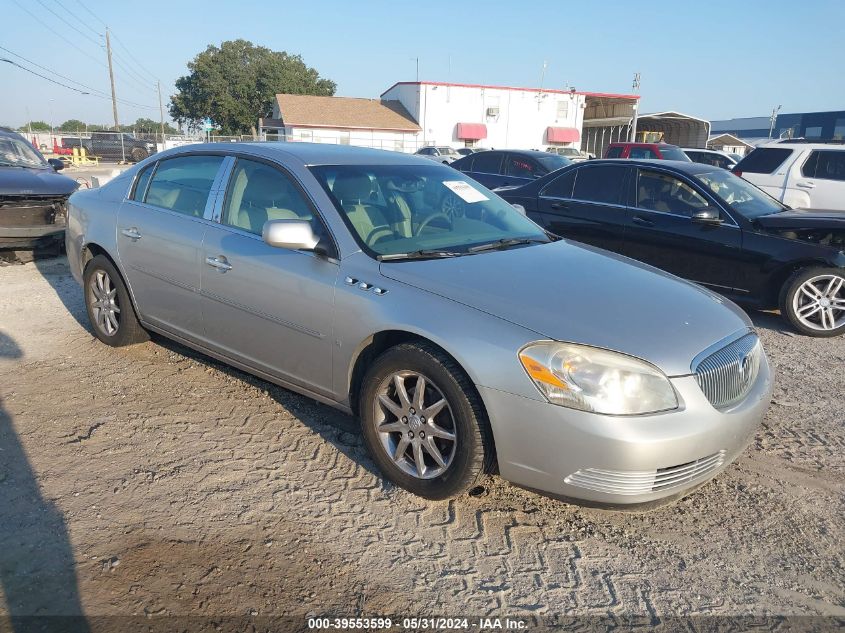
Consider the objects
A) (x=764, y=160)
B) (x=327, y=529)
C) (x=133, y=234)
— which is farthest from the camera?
(x=764, y=160)

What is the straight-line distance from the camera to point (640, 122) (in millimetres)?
47625

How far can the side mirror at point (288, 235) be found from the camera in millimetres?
3340

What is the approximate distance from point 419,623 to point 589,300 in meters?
1.60

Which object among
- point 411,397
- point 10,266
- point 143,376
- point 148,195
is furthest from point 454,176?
point 10,266

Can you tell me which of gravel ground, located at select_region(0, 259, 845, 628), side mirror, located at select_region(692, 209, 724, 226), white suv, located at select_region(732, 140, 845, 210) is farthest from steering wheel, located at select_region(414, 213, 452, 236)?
white suv, located at select_region(732, 140, 845, 210)

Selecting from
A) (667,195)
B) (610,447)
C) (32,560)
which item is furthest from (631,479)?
(667,195)

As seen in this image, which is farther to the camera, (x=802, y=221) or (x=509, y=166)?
(x=509, y=166)

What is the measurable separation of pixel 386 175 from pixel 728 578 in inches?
110

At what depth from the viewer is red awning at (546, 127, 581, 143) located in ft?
162

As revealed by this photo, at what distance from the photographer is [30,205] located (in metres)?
7.93

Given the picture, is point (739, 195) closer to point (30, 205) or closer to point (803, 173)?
point (803, 173)

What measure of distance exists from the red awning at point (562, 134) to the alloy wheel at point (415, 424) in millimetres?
49267

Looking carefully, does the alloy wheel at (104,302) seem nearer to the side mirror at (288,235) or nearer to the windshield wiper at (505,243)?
the side mirror at (288,235)

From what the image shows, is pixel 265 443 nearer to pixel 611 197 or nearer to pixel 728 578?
pixel 728 578
